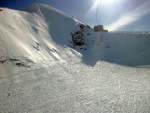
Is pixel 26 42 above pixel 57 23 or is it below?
below

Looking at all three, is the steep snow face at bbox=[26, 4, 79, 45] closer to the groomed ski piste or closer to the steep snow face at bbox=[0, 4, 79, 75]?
the steep snow face at bbox=[0, 4, 79, 75]

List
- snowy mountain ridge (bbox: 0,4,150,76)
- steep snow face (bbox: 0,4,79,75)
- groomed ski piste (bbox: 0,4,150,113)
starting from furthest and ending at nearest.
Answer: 1. snowy mountain ridge (bbox: 0,4,150,76)
2. steep snow face (bbox: 0,4,79,75)
3. groomed ski piste (bbox: 0,4,150,113)

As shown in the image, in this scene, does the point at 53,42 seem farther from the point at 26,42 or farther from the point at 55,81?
the point at 55,81

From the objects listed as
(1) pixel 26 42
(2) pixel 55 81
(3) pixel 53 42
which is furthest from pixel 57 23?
(2) pixel 55 81

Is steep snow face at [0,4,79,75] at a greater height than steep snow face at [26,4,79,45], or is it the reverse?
steep snow face at [26,4,79,45]

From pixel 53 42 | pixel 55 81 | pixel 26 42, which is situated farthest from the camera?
pixel 53 42

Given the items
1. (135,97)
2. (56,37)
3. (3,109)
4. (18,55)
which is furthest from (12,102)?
(56,37)

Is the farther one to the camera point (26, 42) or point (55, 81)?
point (26, 42)

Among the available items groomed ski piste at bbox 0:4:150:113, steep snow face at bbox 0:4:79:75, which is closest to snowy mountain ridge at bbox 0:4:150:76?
steep snow face at bbox 0:4:79:75

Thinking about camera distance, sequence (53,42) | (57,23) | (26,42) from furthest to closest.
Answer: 1. (57,23)
2. (53,42)
3. (26,42)

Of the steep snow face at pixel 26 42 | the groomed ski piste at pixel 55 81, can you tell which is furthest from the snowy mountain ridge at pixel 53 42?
the groomed ski piste at pixel 55 81

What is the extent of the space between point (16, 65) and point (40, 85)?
3.64 meters

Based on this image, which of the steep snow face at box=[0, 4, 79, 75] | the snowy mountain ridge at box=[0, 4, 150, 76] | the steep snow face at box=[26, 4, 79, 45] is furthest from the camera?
the steep snow face at box=[26, 4, 79, 45]

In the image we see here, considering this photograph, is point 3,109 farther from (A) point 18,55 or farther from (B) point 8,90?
(A) point 18,55
